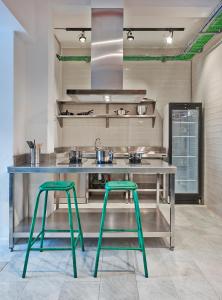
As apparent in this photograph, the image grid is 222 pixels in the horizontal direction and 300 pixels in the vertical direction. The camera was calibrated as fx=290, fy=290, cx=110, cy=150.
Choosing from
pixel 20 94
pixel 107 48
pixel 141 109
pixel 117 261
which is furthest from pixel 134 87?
pixel 117 261

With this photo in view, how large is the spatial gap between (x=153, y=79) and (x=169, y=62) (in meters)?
0.49

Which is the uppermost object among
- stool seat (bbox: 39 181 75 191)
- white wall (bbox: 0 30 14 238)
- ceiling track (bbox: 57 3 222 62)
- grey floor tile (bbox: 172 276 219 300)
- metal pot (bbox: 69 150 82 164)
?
ceiling track (bbox: 57 3 222 62)

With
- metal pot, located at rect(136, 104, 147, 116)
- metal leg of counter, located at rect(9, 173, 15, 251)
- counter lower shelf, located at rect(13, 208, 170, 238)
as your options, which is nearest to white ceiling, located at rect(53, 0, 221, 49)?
metal pot, located at rect(136, 104, 147, 116)

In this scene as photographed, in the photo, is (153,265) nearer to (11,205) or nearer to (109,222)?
(109,222)

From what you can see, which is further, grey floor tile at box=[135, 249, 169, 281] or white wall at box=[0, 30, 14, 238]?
white wall at box=[0, 30, 14, 238]

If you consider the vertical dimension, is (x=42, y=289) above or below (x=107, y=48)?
below

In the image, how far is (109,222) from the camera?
11.3 feet

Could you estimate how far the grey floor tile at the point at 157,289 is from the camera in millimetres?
2193

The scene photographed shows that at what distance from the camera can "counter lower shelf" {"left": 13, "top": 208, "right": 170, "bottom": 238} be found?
3123 mm

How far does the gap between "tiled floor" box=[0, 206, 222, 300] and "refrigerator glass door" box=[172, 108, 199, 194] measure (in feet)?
6.70

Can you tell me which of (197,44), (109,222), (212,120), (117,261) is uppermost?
(197,44)

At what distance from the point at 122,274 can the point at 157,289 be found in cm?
37

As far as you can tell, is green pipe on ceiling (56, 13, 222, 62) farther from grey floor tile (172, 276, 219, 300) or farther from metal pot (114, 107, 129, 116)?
grey floor tile (172, 276, 219, 300)

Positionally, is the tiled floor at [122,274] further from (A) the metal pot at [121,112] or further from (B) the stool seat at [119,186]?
(A) the metal pot at [121,112]
